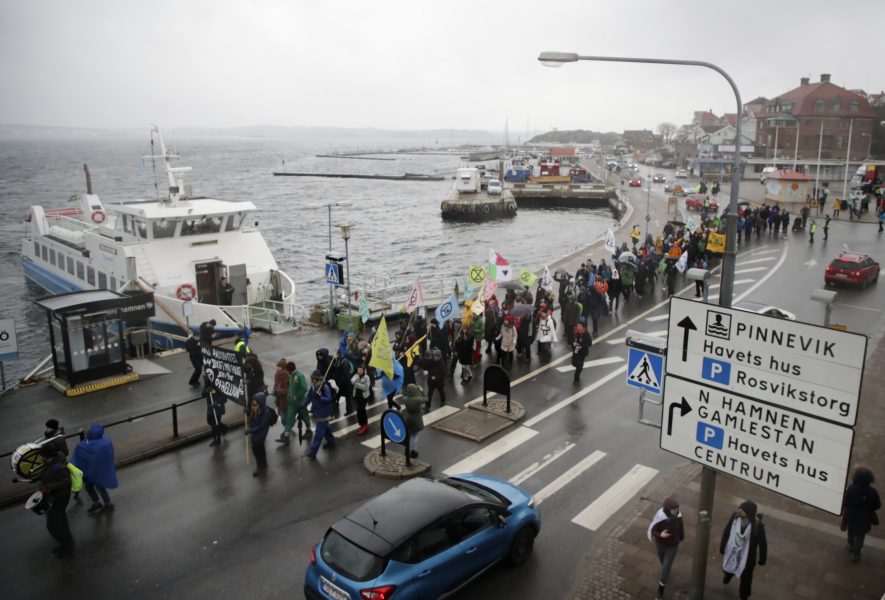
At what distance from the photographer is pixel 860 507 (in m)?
9.34

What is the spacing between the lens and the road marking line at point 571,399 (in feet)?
49.9

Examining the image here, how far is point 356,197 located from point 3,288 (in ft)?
241

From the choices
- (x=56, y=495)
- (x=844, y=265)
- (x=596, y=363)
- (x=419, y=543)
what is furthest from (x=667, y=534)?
(x=844, y=265)

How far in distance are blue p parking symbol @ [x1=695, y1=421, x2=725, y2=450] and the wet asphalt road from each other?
3385mm

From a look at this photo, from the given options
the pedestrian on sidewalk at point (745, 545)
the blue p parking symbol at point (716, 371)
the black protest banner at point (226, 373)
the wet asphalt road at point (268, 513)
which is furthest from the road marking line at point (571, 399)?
the blue p parking symbol at point (716, 371)

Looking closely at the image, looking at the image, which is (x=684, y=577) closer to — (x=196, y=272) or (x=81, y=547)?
(x=81, y=547)

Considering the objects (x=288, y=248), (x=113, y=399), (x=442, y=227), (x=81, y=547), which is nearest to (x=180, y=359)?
(x=113, y=399)

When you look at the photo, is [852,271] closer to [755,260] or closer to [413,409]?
[755,260]

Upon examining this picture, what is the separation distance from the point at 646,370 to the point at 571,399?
234 inches

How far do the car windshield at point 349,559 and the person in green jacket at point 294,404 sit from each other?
5.71 m

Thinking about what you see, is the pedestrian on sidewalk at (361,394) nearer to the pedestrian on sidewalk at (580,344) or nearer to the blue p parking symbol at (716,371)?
the pedestrian on sidewalk at (580,344)

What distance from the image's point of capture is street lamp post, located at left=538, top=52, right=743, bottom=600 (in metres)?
7.99

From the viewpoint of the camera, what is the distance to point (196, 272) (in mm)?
26516

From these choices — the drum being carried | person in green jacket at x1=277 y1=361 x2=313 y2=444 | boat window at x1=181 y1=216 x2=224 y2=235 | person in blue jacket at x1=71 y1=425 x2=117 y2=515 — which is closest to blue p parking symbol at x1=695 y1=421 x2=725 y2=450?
person in green jacket at x1=277 y1=361 x2=313 y2=444
